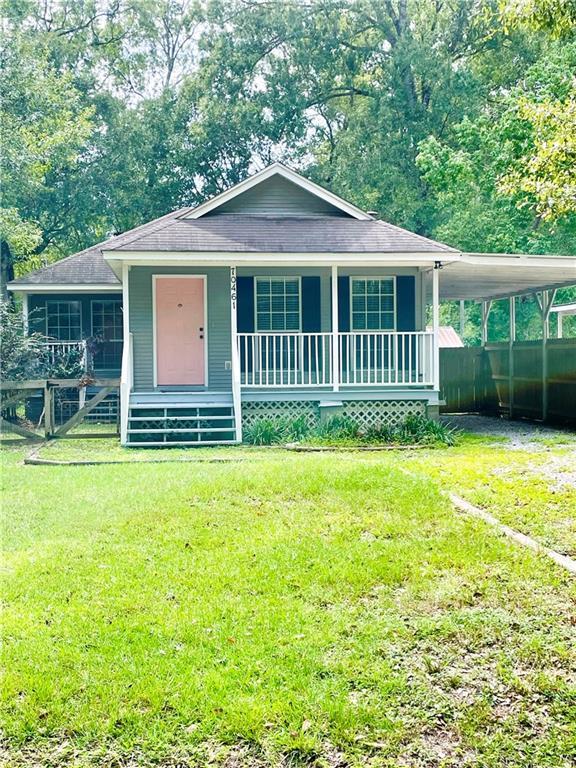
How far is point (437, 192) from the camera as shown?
24.4 m

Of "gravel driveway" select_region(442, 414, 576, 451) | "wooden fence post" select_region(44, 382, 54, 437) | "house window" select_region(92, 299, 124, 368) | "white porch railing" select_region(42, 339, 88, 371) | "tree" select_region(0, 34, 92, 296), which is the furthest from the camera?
"tree" select_region(0, 34, 92, 296)

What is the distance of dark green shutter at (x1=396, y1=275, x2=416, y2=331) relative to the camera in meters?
14.7

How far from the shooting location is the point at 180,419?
12336mm

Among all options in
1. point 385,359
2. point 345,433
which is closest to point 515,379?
point 385,359

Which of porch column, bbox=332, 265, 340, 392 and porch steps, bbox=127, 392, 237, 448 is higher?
porch column, bbox=332, 265, 340, 392

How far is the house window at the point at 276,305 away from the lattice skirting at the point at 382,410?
7.86 ft

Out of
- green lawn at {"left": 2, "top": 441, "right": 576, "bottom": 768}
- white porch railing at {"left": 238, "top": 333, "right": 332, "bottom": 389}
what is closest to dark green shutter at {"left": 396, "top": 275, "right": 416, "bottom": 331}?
white porch railing at {"left": 238, "top": 333, "right": 332, "bottom": 389}

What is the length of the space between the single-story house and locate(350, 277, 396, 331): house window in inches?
0.9

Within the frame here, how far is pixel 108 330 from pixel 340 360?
727 cm

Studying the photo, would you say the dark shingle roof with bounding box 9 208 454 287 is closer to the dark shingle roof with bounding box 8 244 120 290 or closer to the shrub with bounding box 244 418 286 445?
the shrub with bounding box 244 418 286 445

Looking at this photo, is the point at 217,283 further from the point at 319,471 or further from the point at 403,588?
the point at 403,588

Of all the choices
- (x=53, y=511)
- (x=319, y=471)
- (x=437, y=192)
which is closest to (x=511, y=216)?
(x=437, y=192)

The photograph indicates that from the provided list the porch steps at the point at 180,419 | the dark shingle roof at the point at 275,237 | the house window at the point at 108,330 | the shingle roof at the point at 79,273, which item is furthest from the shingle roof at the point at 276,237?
the house window at the point at 108,330

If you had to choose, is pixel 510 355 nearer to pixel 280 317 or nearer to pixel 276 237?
pixel 280 317
